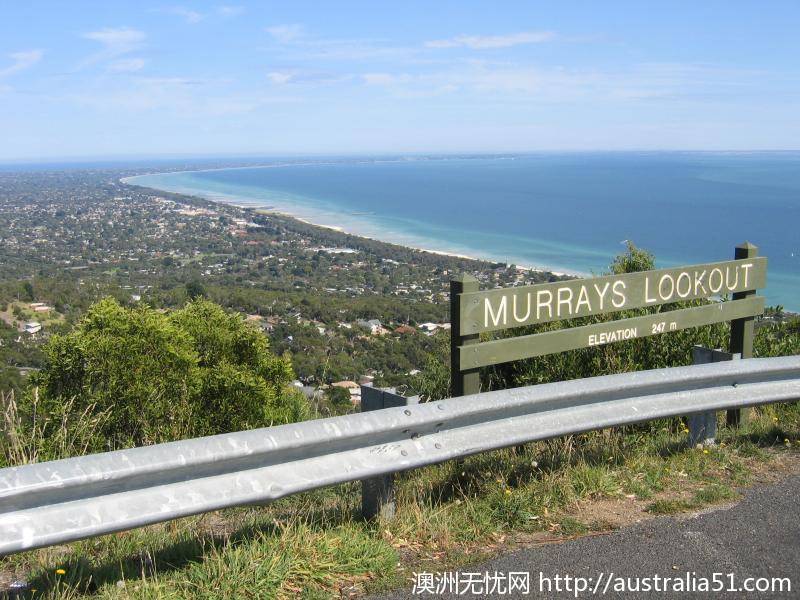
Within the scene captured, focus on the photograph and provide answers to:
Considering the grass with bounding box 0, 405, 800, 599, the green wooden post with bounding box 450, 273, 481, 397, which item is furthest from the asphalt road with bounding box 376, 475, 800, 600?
the green wooden post with bounding box 450, 273, 481, 397

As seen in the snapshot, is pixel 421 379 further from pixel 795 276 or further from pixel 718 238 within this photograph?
pixel 718 238

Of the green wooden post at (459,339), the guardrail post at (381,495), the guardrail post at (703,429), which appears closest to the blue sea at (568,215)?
the guardrail post at (703,429)

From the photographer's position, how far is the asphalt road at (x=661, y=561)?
304cm

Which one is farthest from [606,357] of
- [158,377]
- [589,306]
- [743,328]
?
[158,377]

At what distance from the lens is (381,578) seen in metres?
3.17

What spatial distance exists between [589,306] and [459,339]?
1.01 metres

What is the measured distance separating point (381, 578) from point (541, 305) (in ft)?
7.27

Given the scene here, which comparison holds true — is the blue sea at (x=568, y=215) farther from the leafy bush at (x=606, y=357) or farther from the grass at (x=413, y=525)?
the grass at (x=413, y=525)

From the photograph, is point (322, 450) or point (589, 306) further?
point (589, 306)

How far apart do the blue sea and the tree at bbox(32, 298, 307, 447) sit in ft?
41.2

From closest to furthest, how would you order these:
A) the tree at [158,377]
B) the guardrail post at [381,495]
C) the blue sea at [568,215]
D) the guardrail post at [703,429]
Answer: the guardrail post at [381,495], the guardrail post at [703,429], the tree at [158,377], the blue sea at [568,215]

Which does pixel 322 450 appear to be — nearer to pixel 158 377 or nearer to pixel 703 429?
pixel 703 429

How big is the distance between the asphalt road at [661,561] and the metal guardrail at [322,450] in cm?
57

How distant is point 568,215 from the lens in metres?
75.0
